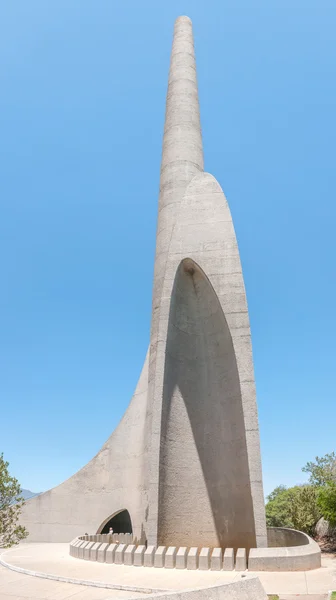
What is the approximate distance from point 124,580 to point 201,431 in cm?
686

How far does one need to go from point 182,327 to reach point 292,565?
783 centimetres

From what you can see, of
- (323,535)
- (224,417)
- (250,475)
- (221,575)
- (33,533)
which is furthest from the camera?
(323,535)

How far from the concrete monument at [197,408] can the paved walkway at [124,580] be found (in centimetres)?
234

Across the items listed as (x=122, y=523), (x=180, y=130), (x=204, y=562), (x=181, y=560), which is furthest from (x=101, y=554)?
(x=180, y=130)

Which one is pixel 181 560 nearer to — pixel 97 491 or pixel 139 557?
pixel 139 557

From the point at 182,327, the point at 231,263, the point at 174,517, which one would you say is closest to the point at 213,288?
the point at 231,263

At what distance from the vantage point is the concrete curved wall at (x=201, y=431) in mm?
13125

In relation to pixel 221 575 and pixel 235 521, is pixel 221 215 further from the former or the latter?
pixel 221 575

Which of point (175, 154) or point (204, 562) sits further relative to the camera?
point (175, 154)

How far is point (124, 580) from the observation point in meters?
7.98

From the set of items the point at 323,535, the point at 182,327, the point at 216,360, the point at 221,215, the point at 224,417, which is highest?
the point at 221,215

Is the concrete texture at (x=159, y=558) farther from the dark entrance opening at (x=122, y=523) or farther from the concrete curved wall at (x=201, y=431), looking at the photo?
the dark entrance opening at (x=122, y=523)

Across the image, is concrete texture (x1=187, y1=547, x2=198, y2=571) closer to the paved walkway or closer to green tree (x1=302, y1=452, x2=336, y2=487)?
the paved walkway

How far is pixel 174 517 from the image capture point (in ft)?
43.3
